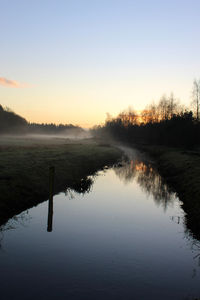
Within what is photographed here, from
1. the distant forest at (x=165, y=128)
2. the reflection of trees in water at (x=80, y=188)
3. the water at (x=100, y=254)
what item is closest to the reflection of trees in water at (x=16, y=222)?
the water at (x=100, y=254)

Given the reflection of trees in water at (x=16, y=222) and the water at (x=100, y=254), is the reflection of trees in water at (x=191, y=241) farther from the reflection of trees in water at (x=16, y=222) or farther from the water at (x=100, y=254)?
the reflection of trees in water at (x=16, y=222)

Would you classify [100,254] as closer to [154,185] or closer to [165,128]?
[154,185]

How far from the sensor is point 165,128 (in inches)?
2805

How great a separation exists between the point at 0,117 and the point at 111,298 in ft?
481

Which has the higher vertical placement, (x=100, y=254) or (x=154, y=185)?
(x=154, y=185)

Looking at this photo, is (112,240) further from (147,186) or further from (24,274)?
(147,186)

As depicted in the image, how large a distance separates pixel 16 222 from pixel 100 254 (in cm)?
673

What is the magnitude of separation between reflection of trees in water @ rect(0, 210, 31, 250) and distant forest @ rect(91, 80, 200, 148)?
5045cm

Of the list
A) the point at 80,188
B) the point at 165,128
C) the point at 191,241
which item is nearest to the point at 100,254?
the point at 191,241

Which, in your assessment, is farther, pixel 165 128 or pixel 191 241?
pixel 165 128

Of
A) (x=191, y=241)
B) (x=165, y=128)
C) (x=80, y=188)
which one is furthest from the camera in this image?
(x=165, y=128)

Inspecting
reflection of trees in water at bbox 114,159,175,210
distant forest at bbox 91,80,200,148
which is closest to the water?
reflection of trees in water at bbox 114,159,175,210

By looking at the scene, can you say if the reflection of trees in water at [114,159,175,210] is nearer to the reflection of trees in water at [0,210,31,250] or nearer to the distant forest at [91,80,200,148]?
the reflection of trees in water at [0,210,31,250]

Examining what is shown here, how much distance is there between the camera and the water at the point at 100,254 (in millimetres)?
9297
